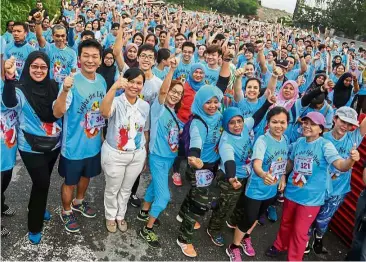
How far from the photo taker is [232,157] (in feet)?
10.9

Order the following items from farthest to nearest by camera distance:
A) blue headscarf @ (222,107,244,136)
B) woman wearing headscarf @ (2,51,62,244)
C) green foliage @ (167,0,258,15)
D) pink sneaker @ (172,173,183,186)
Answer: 1. green foliage @ (167,0,258,15)
2. pink sneaker @ (172,173,183,186)
3. blue headscarf @ (222,107,244,136)
4. woman wearing headscarf @ (2,51,62,244)

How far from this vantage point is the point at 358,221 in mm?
3330

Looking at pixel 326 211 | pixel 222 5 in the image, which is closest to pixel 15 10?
pixel 326 211

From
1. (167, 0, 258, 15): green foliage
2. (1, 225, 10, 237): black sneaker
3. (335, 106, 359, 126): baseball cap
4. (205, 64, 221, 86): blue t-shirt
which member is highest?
(167, 0, 258, 15): green foliage

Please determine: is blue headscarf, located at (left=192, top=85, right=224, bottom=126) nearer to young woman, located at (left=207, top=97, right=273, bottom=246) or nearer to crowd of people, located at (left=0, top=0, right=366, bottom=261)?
crowd of people, located at (left=0, top=0, right=366, bottom=261)

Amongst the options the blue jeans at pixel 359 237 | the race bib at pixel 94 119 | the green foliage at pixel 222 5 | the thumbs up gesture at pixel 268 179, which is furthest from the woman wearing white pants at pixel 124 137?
the green foliage at pixel 222 5

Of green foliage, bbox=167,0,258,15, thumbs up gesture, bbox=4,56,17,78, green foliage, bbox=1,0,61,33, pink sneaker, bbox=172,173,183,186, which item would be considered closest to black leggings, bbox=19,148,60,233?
thumbs up gesture, bbox=4,56,17,78

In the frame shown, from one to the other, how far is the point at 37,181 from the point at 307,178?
2.61 m

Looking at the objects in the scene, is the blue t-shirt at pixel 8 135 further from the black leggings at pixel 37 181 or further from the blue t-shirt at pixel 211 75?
the blue t-shirt at pixel 211 75

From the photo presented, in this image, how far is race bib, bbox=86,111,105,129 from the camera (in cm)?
332

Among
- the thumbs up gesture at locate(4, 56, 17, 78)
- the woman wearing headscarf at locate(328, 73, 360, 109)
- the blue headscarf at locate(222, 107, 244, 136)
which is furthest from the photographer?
the woman wearing headscarf at locate(328, 73, 360, 109)

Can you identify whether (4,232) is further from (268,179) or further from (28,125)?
(268,179)

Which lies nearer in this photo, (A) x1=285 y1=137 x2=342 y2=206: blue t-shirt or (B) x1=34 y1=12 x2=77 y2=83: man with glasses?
(A) x1=285 y1=137 x2=342 y2=206: blue t-shirt

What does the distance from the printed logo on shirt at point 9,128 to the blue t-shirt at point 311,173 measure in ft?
8.90
